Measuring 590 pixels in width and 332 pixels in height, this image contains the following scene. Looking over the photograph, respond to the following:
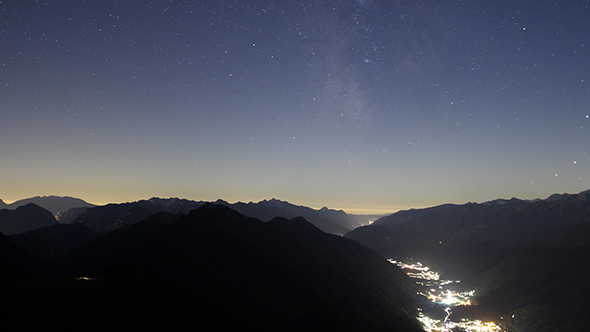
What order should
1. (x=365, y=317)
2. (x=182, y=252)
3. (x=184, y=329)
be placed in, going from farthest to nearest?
(x=365, y=317) → (x=182, y=252) → (x=184, y=329)

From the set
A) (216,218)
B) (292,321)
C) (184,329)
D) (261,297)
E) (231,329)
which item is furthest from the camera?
(216,218)

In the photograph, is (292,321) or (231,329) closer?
(231,329)

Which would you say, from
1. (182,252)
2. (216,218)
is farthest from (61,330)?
(216,218)

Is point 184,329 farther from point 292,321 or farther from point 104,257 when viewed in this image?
point 104,257

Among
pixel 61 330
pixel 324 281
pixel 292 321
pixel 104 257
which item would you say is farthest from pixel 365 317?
pixel 104 257

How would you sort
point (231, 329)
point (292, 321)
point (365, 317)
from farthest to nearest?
point (365, 317) < point (292, 321) < point (231, 329)

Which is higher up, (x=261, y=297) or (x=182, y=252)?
(x=182, y=252)

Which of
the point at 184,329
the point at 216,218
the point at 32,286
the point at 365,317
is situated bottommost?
the point at 365,317

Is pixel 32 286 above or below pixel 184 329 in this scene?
above

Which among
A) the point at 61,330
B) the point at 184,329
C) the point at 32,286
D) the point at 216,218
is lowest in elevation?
the point at 184,329

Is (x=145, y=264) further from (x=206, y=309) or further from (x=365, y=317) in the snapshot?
(x=365, y=317)
